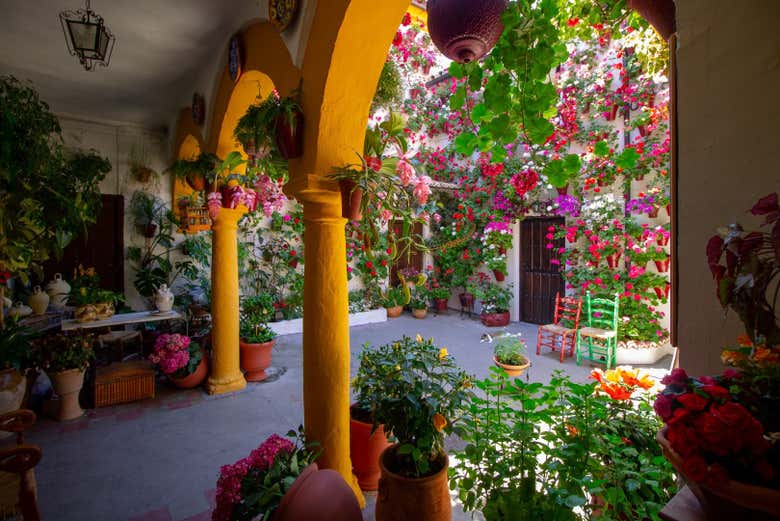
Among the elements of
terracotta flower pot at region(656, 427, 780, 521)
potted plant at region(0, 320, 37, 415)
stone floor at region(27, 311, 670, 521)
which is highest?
terracotta flower pot at region(656, 427, 780, 521)

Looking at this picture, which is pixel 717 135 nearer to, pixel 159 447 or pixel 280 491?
A: pixel 280 491

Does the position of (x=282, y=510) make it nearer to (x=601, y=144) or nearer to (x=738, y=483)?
(x=738, y=483)

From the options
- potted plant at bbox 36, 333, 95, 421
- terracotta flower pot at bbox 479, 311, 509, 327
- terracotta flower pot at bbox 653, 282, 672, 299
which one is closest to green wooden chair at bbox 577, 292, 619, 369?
terracotta flower pot at bbox 653, 282, 672, 299

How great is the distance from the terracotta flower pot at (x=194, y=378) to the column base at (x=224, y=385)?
0.43 feet

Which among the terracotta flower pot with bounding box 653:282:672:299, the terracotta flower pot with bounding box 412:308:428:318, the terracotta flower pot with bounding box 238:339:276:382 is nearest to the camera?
the terracotta flower pot with bounding box 238:339:276:382

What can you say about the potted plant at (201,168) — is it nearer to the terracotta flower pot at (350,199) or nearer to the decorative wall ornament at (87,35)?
the decorative wall ornament at (87,35)

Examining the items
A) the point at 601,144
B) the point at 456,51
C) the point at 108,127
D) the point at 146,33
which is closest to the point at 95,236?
the point at 108,127

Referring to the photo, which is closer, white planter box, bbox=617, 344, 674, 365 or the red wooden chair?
white planter box, bbox=617, 344, 674, 365

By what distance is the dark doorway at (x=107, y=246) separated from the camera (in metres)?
5.72

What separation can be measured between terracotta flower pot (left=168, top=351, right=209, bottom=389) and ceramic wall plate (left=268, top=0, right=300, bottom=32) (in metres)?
3.64

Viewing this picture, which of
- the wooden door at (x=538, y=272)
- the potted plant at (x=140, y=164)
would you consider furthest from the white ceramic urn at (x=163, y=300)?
the wooden door at (x=538, y=272)

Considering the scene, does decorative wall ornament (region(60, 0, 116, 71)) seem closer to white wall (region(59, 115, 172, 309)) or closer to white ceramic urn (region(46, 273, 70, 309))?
white ceramic urn (region(46, 273, 70, 309))

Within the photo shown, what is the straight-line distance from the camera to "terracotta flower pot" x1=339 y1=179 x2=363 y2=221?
2.08 meters

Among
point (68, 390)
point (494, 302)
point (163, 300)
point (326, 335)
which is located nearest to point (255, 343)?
point (163, 300)
